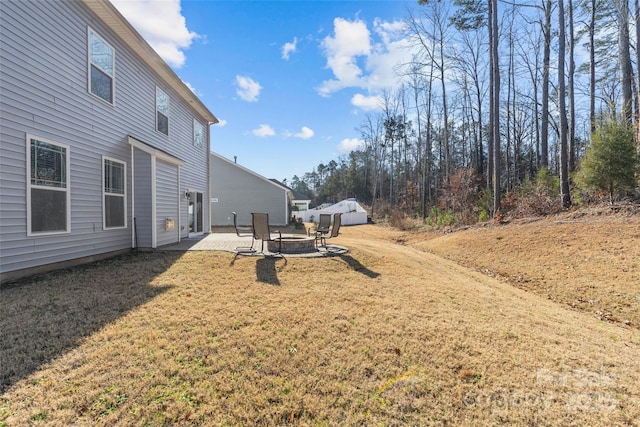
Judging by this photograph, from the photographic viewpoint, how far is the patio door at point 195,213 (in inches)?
466

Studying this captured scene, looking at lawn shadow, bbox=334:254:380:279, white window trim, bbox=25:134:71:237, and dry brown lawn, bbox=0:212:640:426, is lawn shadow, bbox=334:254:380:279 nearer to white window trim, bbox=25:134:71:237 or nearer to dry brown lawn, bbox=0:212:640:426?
dry brown lawn, bbox=0:212:640:426

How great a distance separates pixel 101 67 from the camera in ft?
22.3

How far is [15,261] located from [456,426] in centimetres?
668

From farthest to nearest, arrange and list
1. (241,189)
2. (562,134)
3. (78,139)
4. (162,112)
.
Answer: (241,189) < (562,134) < (162,112) < (78,139)

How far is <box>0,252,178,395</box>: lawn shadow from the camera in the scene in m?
2.72

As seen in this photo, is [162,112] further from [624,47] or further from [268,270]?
[624,47]

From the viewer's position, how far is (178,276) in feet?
17.7

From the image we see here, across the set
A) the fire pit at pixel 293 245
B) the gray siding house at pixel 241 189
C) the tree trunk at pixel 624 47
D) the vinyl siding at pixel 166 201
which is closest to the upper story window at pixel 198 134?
the vinyl siding at pixel 166 201

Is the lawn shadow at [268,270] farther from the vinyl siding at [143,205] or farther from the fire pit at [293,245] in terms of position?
the vinyl siding at [143,205]

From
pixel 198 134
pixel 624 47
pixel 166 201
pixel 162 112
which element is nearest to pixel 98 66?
pixel 162 112

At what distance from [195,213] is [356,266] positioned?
851 cm

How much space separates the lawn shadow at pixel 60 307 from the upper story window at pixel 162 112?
5418mm

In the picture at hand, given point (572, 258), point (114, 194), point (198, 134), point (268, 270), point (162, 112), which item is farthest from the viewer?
point (198, 134)

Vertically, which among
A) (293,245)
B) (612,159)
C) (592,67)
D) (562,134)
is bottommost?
(293,245)
